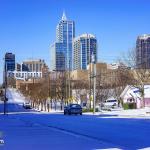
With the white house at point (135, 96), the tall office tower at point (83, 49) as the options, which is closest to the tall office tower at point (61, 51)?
the tall office tower at point (83, 49)

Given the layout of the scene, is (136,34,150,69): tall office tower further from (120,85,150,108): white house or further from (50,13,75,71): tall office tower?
(50,13,75,71): tall office tower

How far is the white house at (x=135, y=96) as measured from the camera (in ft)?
292

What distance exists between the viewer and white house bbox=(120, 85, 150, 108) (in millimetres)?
88950

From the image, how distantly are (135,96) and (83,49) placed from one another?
2695 centimetres

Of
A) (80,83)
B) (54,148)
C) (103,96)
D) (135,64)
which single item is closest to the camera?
(54,148)

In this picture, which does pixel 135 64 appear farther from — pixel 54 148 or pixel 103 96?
pixel 54 148

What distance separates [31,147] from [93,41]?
110 metres

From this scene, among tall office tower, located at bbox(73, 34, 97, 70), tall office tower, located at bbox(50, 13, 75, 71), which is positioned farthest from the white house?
tall office tower, located at bbox(50, 13, 75, 71)

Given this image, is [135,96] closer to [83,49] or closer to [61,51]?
[83,49]

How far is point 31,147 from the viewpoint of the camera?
62.3 feet

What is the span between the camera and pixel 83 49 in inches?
5012

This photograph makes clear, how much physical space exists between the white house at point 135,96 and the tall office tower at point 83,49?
14.4 metres

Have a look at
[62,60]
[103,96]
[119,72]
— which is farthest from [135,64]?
[62,60]

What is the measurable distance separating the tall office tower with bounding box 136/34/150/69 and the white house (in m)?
5.63
